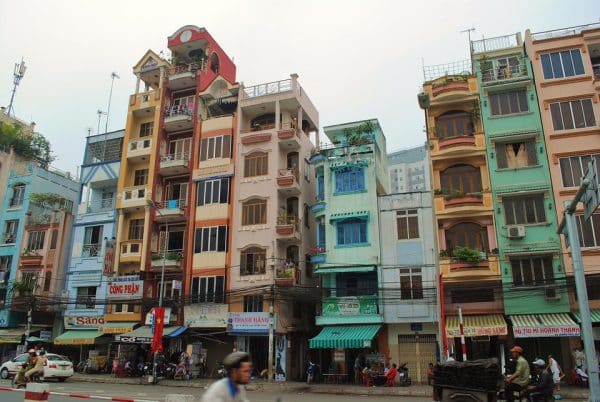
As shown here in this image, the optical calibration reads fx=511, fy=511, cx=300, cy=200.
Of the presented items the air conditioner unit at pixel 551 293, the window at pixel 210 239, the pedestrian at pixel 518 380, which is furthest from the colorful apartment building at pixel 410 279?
the pedestrian at pixel 518 380

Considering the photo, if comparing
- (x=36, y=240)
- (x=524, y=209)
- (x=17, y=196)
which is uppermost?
(x=17, y=196)

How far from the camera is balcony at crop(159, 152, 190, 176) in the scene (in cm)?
3825

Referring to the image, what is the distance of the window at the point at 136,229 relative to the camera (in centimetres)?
3909

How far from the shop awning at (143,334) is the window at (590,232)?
24.2 meters

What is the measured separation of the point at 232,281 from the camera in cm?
3400

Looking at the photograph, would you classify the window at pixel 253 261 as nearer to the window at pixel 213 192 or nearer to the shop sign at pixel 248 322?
the shop sign at pixel 248 322

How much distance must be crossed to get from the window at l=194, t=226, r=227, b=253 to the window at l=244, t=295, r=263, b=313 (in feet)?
13.3

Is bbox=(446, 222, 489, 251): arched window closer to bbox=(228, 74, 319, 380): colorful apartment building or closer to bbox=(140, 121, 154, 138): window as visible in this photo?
bbox=(228, 74, 319, 380): colorful apartment building

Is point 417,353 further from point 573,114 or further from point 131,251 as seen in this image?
point 131,251

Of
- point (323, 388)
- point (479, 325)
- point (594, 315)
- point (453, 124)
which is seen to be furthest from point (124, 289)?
point (594, 315)

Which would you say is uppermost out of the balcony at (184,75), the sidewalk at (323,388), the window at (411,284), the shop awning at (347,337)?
the balcony at (184,75)

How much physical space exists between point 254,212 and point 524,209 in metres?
17.1

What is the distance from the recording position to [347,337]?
28.5m

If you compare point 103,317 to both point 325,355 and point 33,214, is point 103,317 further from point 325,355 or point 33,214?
point 325,355
